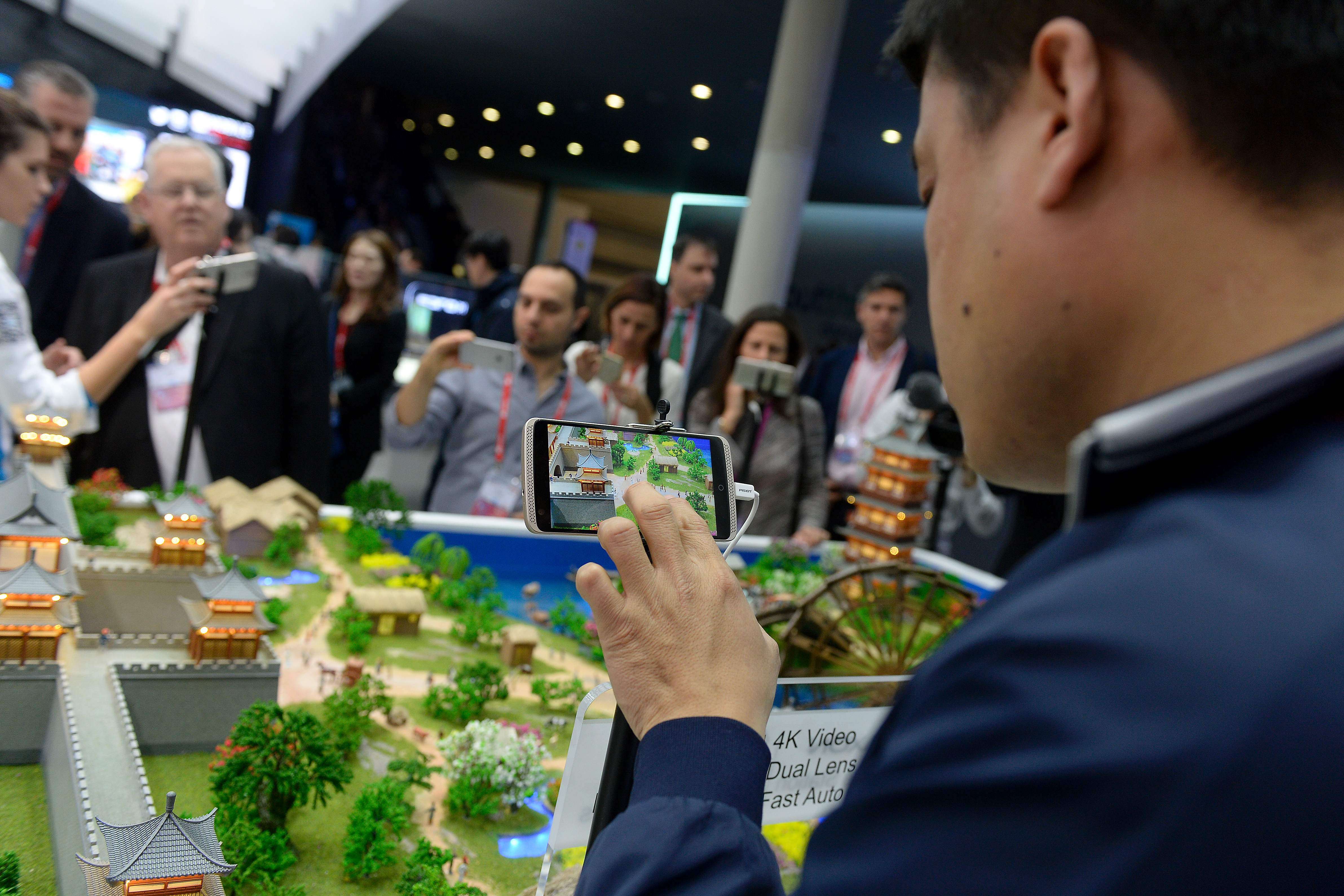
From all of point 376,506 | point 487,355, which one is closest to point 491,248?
point 487,355

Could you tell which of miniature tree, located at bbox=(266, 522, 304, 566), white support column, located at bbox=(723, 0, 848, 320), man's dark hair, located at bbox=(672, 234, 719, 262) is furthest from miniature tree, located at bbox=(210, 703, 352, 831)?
white support column, located at bbox=(723, 0, 848, 320)

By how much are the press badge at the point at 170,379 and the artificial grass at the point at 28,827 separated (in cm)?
182

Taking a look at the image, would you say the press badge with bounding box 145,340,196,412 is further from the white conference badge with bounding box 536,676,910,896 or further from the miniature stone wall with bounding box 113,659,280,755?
the white conference badge with bounding box 536,676,910,896

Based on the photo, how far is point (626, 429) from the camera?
1073mm

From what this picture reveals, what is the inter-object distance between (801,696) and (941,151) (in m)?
0.89

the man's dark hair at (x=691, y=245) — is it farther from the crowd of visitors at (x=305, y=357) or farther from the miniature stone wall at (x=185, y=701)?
the miniature stone wall at (x=185, y=701)

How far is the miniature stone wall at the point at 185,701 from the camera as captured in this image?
5.27ft

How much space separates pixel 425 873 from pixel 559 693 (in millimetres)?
764

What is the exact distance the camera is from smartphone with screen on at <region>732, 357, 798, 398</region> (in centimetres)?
369

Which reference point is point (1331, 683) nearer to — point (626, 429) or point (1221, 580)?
point (1221, 580)

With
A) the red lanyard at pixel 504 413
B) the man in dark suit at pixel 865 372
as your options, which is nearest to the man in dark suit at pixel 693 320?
the man in dark suit at pixel 865 372

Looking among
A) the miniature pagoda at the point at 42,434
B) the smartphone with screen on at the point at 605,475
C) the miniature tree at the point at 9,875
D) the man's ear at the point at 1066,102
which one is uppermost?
the man's ear at the point at 1066,102

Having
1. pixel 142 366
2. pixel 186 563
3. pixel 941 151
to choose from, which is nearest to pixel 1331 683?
pixel 941 151

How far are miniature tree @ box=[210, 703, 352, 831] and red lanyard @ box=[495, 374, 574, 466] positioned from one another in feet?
7.00
